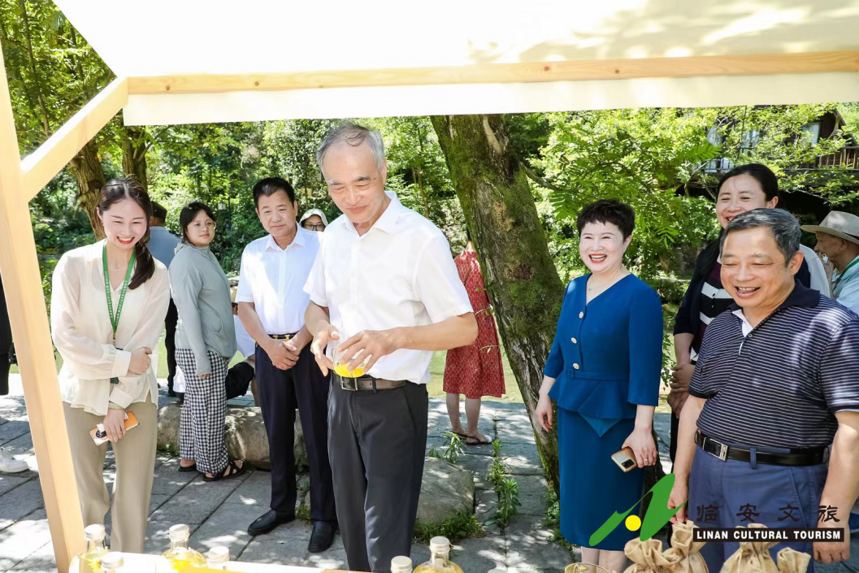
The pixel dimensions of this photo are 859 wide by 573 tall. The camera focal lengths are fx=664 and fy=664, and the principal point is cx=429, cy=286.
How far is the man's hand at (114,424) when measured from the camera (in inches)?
112

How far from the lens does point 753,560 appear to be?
1.47m

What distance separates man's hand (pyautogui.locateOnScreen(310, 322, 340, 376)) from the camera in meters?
2.23

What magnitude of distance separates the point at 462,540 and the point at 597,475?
120 cm

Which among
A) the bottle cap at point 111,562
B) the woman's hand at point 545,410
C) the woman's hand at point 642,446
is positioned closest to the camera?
the bottle cap at point 111,562

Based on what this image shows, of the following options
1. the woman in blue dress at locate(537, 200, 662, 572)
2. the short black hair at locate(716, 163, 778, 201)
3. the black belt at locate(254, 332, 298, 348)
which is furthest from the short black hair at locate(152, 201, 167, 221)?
the short black hair at locate(716, 163, 778, 201)

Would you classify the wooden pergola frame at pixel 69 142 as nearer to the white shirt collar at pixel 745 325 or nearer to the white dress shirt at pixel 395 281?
the white dress shirt at pixel 395 281

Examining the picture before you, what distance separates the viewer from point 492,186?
151 inches

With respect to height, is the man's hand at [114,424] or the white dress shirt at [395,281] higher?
the white dress shirt at [395,281]

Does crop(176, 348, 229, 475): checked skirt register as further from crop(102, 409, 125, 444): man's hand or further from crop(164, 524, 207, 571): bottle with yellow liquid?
crop(164, 524, 207, 571): bottle with yellow liquid

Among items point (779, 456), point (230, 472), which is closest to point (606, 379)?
point (779, 456)

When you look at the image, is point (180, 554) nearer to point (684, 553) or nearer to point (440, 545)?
point (440, 545)

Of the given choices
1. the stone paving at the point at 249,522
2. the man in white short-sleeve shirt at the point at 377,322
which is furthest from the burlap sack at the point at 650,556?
the stone paving at the point at 249,522

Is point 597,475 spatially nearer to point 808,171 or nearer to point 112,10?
point 112,10

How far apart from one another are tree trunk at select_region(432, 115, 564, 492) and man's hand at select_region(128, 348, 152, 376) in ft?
6.33
